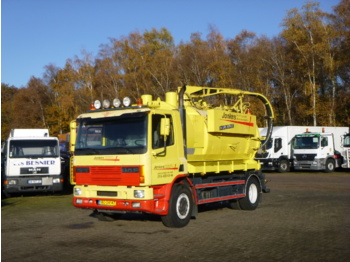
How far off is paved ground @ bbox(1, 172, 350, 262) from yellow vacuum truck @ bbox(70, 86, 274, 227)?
621mm

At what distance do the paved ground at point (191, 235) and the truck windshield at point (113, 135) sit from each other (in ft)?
5.89

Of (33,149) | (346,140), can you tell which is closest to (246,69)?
(346,140)

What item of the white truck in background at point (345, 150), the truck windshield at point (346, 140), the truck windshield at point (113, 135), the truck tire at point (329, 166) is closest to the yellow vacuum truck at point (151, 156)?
the truck windshield at point (113, 135)

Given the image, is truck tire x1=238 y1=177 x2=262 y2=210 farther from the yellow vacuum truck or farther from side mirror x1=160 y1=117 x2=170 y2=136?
side mirror x1=160 y1=117 x2=170 y2=136

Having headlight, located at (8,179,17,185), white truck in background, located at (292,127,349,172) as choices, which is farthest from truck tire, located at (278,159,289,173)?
headlight, located at (8,179,17,185)

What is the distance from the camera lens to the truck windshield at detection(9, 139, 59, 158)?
693 inches

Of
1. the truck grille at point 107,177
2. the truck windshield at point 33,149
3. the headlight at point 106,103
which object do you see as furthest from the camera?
the truck windshield at point 33,149

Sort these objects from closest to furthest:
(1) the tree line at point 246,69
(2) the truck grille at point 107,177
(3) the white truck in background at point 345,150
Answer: (2) the truck grille at point 107,177 → (3) the white truck in background at point 345,150 → (1) the tree line at point 246,69

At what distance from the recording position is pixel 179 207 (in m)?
10.7

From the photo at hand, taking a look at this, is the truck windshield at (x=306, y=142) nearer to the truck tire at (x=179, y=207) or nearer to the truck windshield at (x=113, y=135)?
the truck tire at (x=179, y=207)

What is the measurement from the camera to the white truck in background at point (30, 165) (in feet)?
56.9

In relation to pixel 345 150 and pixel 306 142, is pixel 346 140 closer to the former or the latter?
pixel 345 150

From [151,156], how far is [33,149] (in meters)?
9.32

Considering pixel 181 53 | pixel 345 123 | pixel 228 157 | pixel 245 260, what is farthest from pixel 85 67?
pixel 245 260
